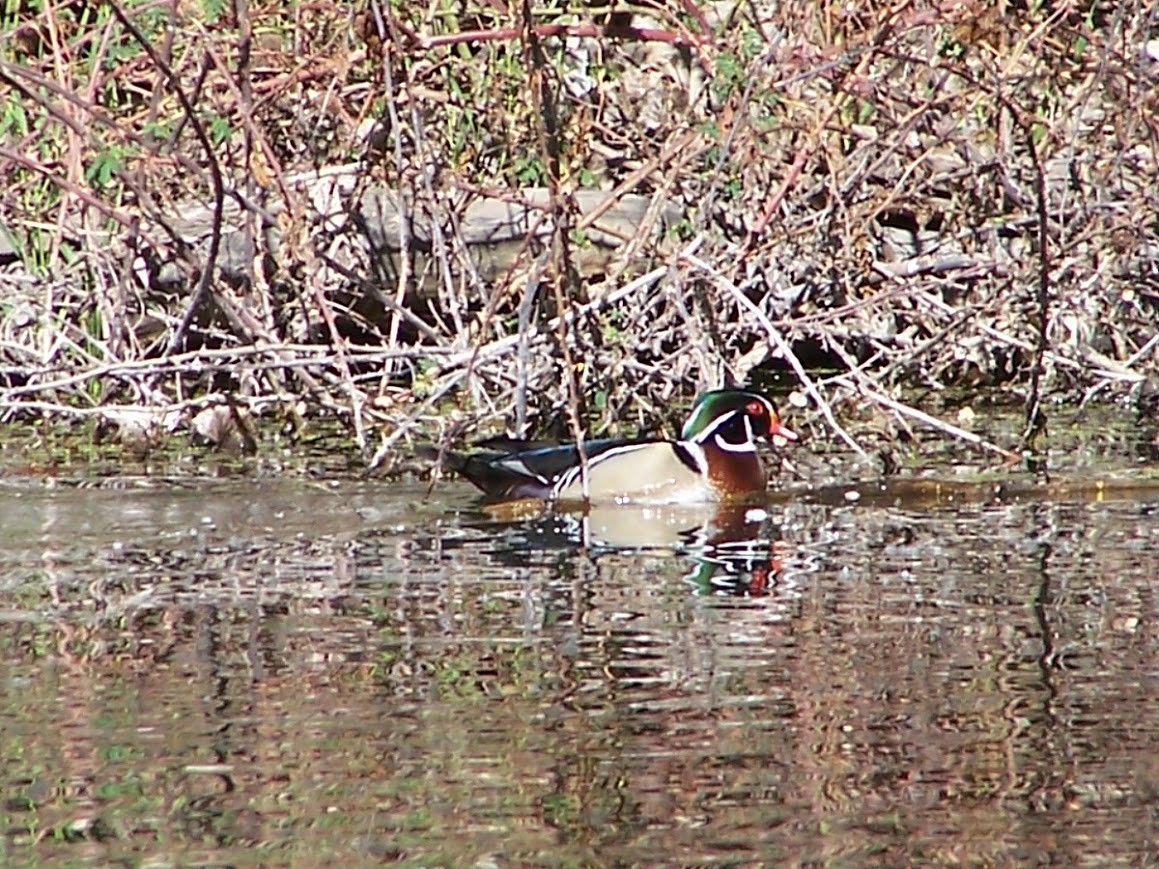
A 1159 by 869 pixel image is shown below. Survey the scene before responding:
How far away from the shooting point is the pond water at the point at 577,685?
405cm

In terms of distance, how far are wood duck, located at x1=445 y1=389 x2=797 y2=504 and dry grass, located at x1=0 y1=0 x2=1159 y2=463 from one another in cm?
27

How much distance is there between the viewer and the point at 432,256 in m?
9.37

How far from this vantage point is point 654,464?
809cm

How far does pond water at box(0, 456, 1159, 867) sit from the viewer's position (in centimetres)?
405

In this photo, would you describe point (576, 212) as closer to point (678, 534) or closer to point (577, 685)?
point (678, 534)

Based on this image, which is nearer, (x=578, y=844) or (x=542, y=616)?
(x=578, y=844)

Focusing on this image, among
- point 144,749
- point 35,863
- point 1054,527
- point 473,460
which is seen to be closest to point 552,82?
point 473,460

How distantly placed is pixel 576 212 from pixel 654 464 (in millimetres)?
927

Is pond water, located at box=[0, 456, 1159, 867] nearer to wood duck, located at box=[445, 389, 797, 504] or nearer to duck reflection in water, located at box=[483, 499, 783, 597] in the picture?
duck reflection in water, located at box=[483, 499, 783, 597]

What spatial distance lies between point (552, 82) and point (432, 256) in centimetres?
82

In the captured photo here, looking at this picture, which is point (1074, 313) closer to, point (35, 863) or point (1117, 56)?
point (1117, 56)

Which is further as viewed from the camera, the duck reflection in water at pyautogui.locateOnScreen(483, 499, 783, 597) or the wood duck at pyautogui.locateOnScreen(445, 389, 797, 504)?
the wood duck at pyautogui.locateOnScreen(445, 389, 797, 504)

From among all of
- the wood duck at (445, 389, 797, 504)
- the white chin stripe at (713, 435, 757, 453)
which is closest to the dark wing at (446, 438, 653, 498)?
the wood duck at (445, 389, 797, 504)

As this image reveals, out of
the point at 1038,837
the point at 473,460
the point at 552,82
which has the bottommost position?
the point at 1038,837
